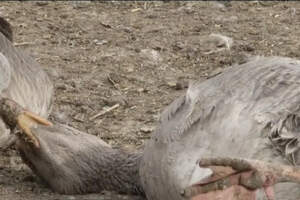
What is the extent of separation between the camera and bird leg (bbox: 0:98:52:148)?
484cm

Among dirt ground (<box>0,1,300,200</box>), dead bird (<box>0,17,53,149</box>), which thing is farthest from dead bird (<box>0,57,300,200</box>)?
dead bird (<box>0,17,53,149</box>)

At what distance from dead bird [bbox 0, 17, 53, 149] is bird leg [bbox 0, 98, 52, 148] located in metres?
0.36

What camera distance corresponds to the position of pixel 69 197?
4922mm

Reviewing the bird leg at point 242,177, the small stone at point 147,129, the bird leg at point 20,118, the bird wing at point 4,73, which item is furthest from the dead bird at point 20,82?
the bird leg at point 242,177

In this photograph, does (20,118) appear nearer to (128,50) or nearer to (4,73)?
(4,73)

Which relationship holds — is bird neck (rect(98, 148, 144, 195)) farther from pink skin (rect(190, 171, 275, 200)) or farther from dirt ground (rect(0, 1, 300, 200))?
pink skin (rect(190, 171, 275, 200))

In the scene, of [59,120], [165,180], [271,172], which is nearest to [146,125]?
[59,120]

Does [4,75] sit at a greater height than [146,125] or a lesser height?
greater

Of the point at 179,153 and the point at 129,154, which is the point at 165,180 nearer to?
the point at 179,153

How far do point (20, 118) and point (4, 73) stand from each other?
877 mm

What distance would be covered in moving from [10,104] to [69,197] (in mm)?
628

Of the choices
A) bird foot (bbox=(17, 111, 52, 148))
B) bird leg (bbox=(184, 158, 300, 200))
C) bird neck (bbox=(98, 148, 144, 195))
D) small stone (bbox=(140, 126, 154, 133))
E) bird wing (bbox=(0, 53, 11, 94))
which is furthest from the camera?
small stone (bbox=(140, 126, 154, 133))

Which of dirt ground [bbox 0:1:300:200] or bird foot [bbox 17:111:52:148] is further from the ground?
bird foot [bbox 17:111:52:148]

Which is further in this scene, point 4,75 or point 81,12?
point 81,12
